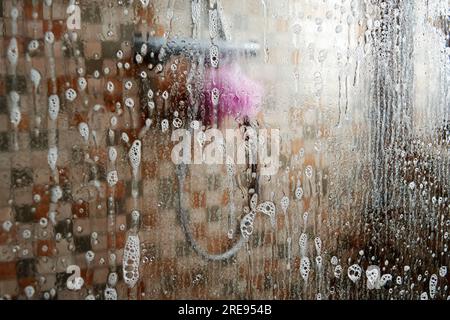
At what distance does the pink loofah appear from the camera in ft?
2.91

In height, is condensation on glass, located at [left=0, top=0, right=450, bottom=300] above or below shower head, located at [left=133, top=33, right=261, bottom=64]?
below

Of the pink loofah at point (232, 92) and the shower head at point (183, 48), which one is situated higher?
the shower head at point (183, 48)

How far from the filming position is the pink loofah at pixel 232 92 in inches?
34.9

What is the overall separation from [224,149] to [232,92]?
0.40 ft

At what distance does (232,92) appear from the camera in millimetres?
901

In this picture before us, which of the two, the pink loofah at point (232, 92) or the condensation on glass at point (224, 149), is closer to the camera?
the condensation on glass at point (224, 149)

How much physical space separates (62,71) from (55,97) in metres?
0.05

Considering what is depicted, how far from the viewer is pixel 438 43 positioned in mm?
1075

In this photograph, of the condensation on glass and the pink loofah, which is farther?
the pink loofah

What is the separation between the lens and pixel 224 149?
35.6 inches

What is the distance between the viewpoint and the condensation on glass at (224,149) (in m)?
0.77

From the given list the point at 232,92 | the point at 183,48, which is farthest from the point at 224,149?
the point at 183,48

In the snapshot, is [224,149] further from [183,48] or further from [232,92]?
[183,48]

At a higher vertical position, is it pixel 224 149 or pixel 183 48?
pixel 183 48
